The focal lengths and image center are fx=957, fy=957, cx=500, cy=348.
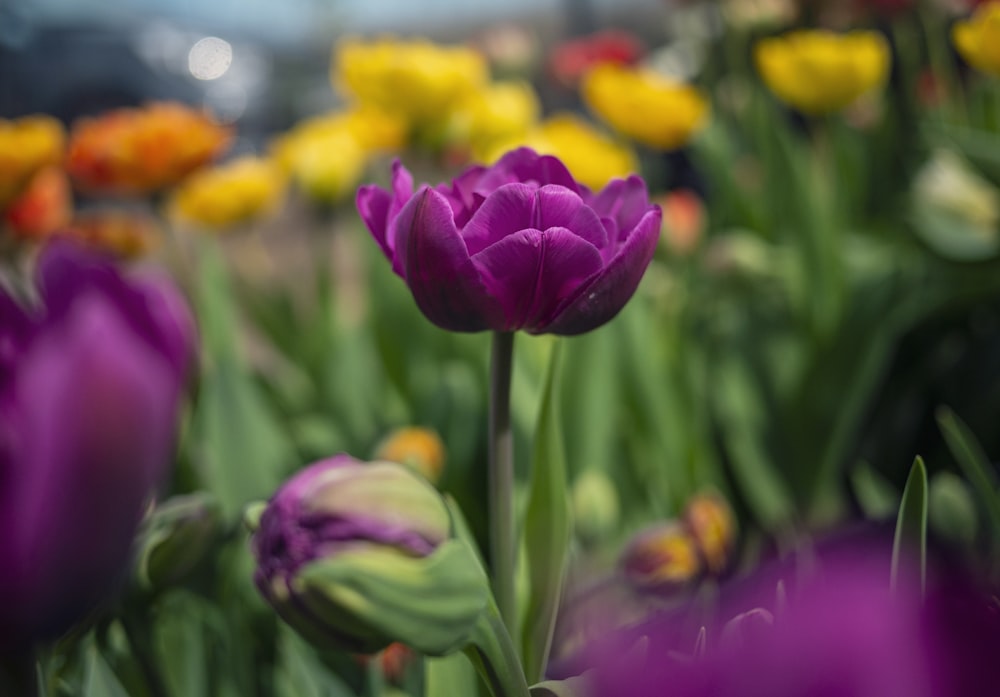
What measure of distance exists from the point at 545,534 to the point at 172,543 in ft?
0.32

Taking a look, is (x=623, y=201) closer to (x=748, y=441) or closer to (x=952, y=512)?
(x=952, y=512)

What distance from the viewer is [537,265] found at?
0.20 metres

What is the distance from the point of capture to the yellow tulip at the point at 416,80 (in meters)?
0.78

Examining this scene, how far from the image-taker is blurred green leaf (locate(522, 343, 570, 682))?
246 mm

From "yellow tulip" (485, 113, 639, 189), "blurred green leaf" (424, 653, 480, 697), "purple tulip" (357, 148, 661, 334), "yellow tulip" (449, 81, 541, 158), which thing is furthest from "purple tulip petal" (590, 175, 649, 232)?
"yellow tulip" (449, 81, 541, 158)

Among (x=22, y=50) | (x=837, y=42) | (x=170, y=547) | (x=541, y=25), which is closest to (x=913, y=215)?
(x=837, y=42)

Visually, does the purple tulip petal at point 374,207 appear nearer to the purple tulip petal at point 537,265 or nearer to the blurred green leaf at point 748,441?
the purple tulip petal at point 537,265

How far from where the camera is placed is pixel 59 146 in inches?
30.3

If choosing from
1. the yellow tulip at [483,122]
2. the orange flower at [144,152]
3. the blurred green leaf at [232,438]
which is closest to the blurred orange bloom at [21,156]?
the orange flower at [144,152]

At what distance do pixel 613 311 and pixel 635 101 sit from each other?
0.70 metres

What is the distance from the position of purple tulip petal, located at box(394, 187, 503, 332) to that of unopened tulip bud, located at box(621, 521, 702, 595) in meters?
0.17

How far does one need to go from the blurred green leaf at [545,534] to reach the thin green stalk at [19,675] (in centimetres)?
13

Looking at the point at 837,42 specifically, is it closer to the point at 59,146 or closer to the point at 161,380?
the point at 59,146

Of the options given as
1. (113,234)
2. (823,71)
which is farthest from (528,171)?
(113,234)
